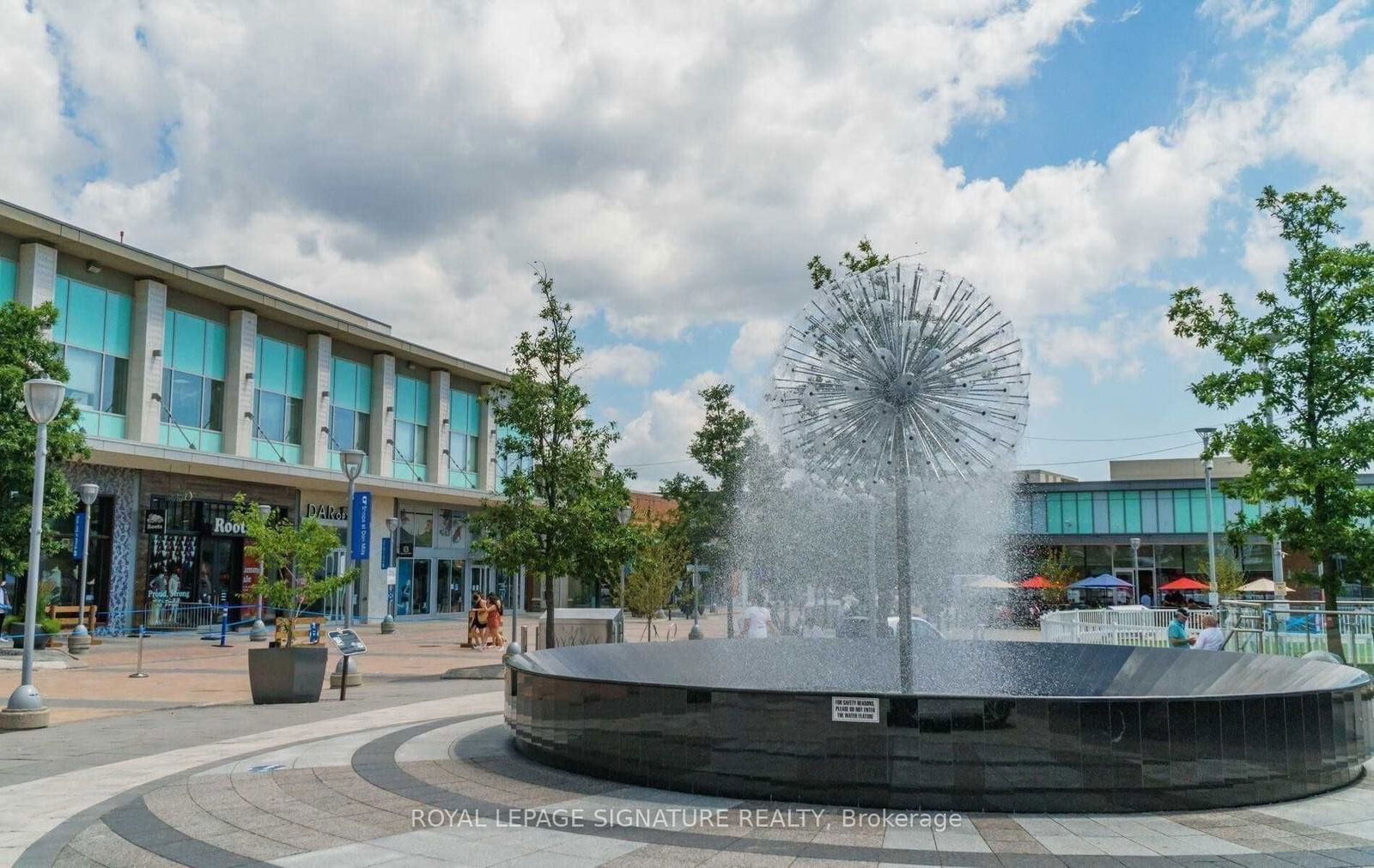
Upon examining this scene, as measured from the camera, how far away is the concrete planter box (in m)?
16.9

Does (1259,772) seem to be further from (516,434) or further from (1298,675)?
(516,434)

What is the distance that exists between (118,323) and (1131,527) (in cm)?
5565

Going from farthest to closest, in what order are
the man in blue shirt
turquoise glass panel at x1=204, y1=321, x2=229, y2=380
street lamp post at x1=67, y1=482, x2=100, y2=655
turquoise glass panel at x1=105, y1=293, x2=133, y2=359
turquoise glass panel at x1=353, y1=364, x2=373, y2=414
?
turquoise glass panel at x1=353, y1=364, x2=373, y2=414 < turquoise glass panel at x1=204, y1=321, x2=229, y2=380 < turquoise glass panel at x1=105, y1=293, x2=133, y2=359 < street lamp post at x1=67, y1=482, x2=100, y2=655 < the man in blue shirt

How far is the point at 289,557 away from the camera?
1880 centimetres

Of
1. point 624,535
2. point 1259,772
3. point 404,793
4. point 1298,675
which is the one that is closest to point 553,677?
point 404,793

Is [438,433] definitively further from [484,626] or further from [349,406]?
[484,626]

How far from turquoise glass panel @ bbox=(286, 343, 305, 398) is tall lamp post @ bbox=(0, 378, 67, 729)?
29117 millimetres

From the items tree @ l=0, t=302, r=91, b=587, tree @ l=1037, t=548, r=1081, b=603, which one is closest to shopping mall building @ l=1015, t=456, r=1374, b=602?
tree @ l=1037, t=548, r=1081, b=603

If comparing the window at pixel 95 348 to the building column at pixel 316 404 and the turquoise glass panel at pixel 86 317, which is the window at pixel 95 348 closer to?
the turquoise glass panel at pixel 86 317

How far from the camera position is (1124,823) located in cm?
799

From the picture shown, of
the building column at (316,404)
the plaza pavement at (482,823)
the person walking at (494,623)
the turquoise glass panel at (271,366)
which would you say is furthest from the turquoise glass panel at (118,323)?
the plaza pavement at (482,823)

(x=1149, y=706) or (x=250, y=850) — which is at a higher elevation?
(x=1149, y=706)

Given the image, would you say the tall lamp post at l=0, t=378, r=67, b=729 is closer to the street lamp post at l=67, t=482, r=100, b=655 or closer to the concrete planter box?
the concrete planter box

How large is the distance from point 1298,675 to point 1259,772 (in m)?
3.19
